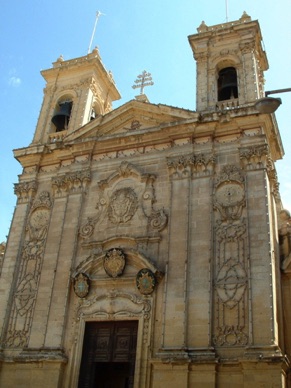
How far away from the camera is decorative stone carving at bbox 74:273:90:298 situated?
51.2 feet

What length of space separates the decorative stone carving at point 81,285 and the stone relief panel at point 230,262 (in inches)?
166

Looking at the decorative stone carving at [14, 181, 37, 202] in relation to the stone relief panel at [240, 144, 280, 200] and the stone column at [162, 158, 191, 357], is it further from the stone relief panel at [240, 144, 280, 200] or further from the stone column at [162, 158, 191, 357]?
the stone relief panel at [240, 144, 280, 200]

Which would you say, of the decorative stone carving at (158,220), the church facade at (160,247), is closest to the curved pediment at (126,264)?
the church facade at (160,247)

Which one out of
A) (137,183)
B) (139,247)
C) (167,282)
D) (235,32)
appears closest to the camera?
(167,282)

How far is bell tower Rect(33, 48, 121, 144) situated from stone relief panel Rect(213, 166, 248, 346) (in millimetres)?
7827

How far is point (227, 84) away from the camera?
18.9 meters

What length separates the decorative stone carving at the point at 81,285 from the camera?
614 inches

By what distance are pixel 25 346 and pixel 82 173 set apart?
646 centimetres

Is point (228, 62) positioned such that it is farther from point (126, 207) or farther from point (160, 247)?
point (160, 247)

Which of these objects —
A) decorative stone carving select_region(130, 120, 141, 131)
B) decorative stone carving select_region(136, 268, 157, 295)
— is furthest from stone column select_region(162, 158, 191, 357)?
decorative stone carving select_region(130, 120, 141, 131)

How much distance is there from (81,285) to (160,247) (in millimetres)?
2870

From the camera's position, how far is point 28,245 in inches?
706

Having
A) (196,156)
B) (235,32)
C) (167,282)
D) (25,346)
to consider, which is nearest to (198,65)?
(235,32)

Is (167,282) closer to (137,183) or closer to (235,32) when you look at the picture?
(137,183)
